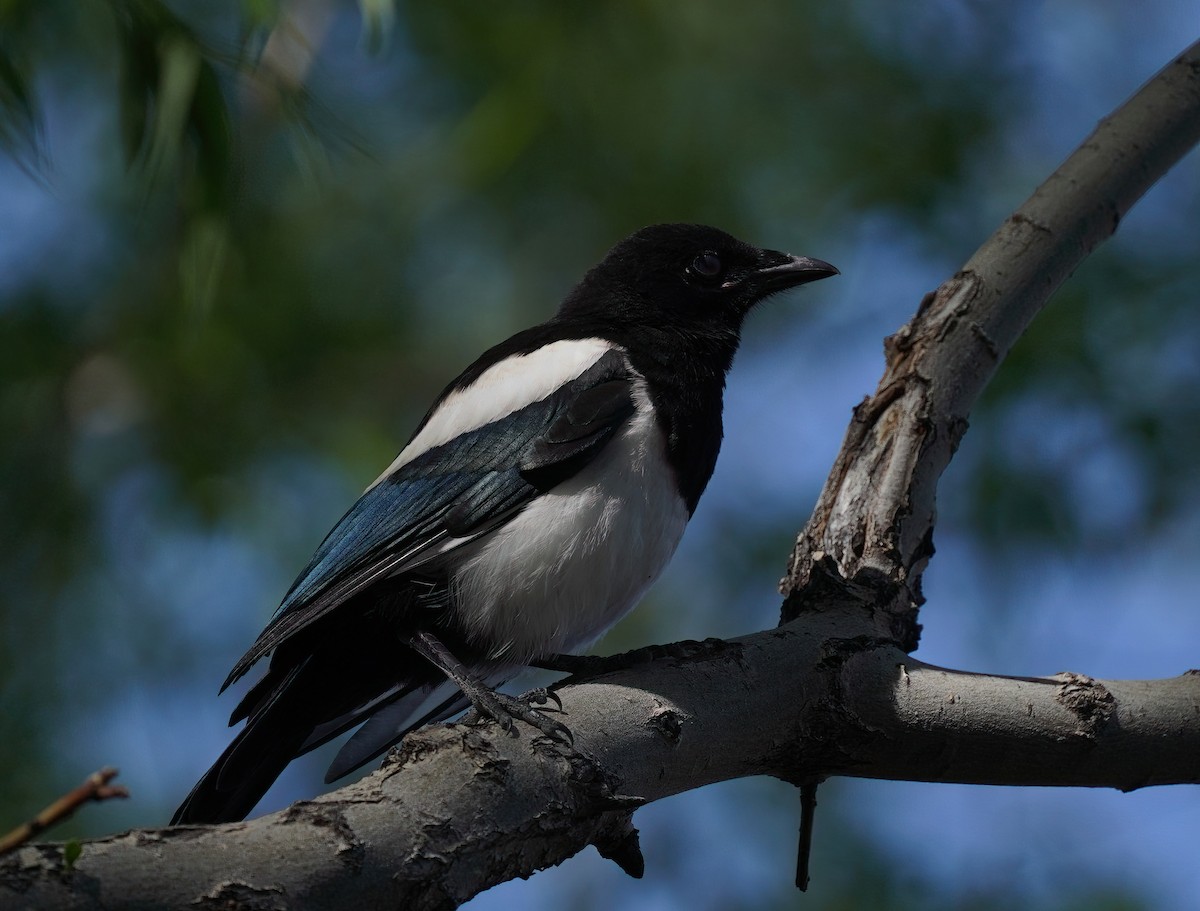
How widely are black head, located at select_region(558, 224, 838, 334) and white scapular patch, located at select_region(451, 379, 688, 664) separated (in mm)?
623

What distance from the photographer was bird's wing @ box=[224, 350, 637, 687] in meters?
2.94

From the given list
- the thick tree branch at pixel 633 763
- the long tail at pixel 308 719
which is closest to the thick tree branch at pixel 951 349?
the thick tree branch at pixel 633 763

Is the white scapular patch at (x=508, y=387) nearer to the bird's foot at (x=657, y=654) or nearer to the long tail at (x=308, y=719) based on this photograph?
the long tail at (x=308, y=719)

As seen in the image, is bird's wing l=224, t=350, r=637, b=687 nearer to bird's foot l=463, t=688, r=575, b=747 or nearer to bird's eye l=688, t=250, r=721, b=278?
bird's foot l=463, t=688, r=575, b=747

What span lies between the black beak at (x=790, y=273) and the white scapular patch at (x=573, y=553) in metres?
0.89

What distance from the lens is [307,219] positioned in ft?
20.8

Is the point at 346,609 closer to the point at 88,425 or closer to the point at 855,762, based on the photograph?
the point at 855,762

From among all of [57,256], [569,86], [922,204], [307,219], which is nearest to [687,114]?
[569,86]

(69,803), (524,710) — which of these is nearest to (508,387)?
(524,710)

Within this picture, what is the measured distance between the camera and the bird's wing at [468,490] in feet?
9.64

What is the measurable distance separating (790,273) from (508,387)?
1.02m

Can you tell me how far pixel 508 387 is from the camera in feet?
10.7

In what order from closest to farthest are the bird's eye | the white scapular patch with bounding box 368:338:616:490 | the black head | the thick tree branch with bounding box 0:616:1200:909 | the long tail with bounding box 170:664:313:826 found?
1. the thick tree branch with bounding box 0:616:1200:909
2. the long tail with bounding box 170:664:313:826
3. the white scapular patch with bounding box 368:338:616:490
4. the black head
5. the bird's eye

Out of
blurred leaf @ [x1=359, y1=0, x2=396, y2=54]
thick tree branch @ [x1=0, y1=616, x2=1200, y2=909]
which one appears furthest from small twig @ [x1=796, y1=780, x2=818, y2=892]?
blurred leaf @ [x1=359, y1=0, x2=396, y2=54]
